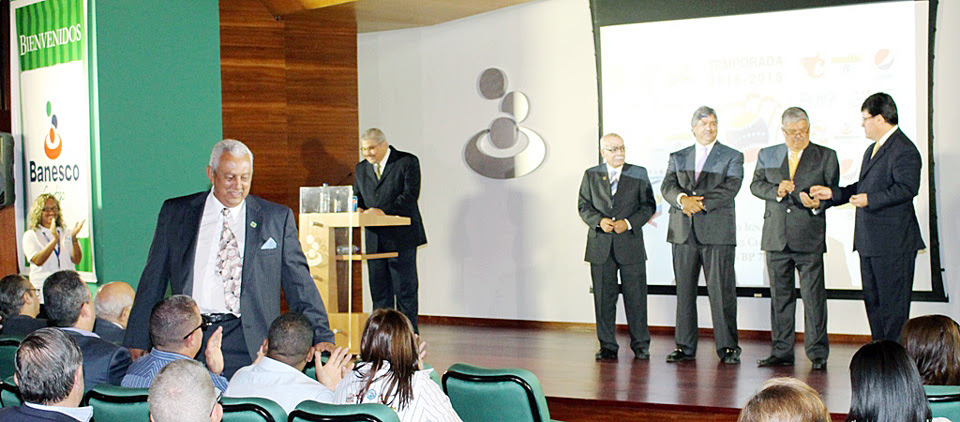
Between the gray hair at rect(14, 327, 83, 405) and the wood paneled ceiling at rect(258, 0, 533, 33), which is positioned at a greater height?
the wood paneled ceiling at rect(258, 0, 533, 33)

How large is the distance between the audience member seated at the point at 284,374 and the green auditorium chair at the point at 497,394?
450mm

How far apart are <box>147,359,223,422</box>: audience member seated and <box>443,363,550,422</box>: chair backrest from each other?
0.99 m

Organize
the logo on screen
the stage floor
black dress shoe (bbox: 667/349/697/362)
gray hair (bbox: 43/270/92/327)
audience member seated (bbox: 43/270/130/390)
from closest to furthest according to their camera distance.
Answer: audience member seated (bbox: 43/270/130/390)
gray hair (bbox: 43/270/92/327)
the stage floor
black dress shoe (bbox: 667/349/697/362)
the logo on screen

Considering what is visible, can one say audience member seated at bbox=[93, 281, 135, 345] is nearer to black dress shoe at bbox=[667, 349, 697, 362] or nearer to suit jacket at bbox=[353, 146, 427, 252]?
suit jacket at bbox=[353, 146, 427, 252]

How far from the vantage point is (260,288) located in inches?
146

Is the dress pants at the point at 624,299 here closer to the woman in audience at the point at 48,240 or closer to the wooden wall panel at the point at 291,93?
the wooden wall panel at the point at 291,93

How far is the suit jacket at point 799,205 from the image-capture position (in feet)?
19.6

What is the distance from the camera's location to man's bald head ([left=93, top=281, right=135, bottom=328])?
14.7 ft

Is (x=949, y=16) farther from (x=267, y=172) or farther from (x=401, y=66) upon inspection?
(x=267, y=172)

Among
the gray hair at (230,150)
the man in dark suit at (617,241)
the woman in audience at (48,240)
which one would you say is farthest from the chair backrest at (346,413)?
the woman in audience at (48,240)

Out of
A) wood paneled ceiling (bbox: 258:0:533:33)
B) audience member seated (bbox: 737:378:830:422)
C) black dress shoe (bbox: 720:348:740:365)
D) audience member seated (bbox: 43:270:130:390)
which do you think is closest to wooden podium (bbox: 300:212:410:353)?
wood paneled ceiling (bbox: 258:0:533:33)

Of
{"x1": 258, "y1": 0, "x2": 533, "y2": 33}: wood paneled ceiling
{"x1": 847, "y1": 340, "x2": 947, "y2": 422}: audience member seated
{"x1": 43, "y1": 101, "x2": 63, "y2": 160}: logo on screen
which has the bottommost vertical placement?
{"x1": 847, "y1": 340, "x2": 947, "y2": 422}: audience member seated

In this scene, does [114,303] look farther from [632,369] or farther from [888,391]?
[888,391]

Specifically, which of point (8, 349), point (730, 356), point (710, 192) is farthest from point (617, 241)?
point (8, 349)
